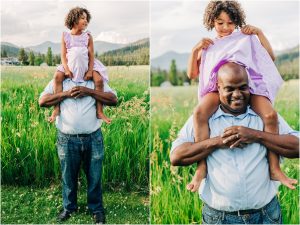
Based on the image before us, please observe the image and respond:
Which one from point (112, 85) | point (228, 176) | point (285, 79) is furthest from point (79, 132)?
point (285, 79)

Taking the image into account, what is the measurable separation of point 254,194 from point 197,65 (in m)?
0.88

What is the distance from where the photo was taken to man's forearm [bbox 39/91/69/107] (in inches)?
140

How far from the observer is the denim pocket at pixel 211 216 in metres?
2.79

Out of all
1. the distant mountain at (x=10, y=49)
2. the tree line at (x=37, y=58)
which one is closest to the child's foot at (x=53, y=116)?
the tree line at (x=37, y=58)

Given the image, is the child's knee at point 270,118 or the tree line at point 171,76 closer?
the child's knee at point 270,118

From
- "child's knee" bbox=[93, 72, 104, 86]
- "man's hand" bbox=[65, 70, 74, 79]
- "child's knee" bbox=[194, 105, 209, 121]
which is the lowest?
"child's knee" bbox=[194, 105, 209, 121]

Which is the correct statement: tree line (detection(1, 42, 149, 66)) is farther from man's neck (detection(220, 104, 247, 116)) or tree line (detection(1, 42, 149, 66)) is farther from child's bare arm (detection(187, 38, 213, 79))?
man's neck (detection(220, 104, 247, 116))

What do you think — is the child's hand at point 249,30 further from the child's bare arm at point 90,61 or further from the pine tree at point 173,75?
the child's bare arm at point 90,61

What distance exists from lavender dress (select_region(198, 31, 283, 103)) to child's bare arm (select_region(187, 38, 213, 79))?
32mm

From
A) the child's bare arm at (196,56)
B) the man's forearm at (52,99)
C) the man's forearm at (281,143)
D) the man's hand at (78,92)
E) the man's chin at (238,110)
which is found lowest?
the man's forearm at (281,143)

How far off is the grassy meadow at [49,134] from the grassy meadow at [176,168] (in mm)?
78

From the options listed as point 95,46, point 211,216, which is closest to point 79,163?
point 95,46

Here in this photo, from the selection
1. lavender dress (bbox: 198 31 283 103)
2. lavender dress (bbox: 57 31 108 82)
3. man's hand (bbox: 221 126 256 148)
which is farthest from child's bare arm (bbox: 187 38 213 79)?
lavender dress (bbox: 57 31 108 82)

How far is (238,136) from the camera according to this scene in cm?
281
